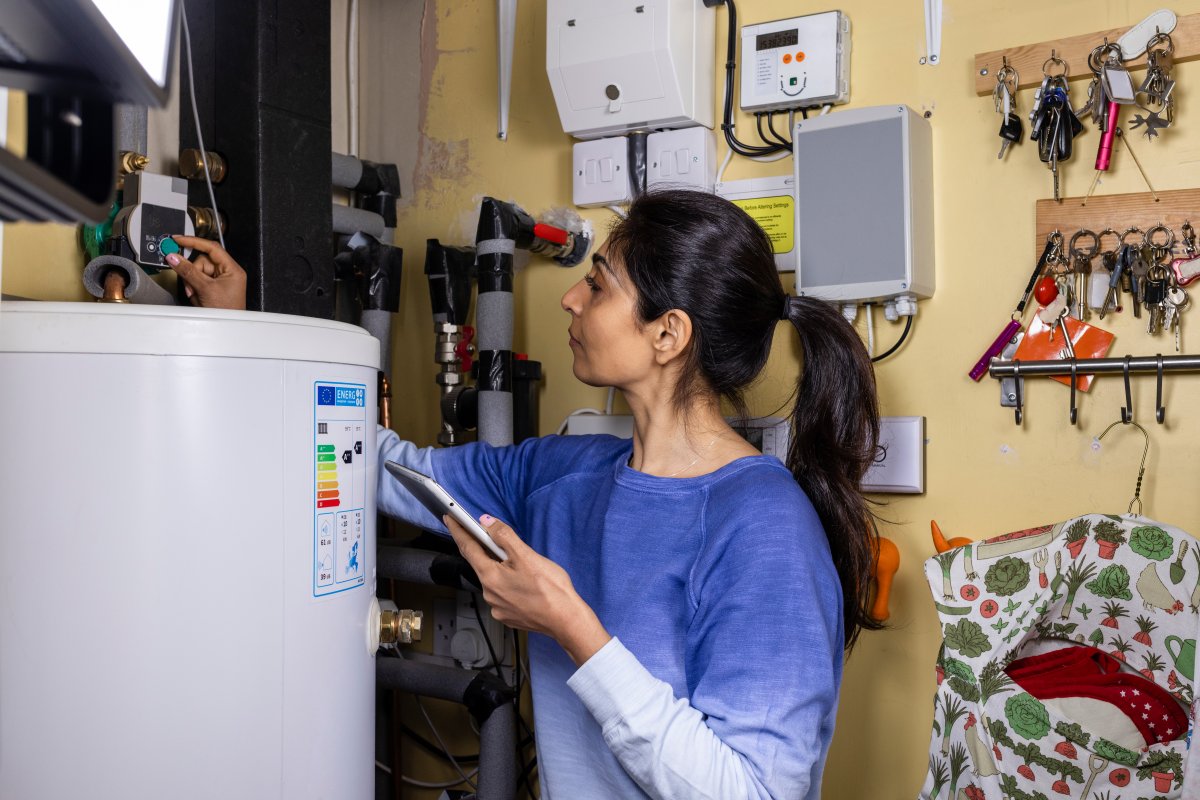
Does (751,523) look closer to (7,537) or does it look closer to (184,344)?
(184,344)

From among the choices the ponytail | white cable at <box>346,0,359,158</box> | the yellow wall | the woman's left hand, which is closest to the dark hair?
the ponytail

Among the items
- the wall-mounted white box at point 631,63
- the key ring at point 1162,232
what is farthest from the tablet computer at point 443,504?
the key ring at point 1162,232

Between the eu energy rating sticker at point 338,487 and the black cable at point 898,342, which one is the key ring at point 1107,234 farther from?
the eu energy rating sticker at point 338,487

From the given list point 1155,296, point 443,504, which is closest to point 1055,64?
point 1155,296

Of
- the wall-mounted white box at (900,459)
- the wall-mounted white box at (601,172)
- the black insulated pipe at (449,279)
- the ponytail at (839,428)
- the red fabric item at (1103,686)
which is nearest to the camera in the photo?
the red fabric item at (1103,686)

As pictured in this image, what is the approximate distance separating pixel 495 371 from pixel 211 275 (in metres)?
0.52

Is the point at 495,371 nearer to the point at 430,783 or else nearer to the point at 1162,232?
the point at 430,783

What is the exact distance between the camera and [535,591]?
42.6 inches

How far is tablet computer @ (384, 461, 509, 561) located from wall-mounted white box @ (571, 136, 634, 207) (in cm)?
85

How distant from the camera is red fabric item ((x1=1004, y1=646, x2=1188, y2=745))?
123 cm

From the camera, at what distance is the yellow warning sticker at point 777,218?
65.4 inches

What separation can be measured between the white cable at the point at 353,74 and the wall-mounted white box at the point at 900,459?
1213mm

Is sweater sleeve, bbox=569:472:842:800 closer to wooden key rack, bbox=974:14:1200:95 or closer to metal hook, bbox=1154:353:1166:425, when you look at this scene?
metal hook, bbox=1154:353:1166:425

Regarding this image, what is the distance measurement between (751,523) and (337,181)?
1.17 m
